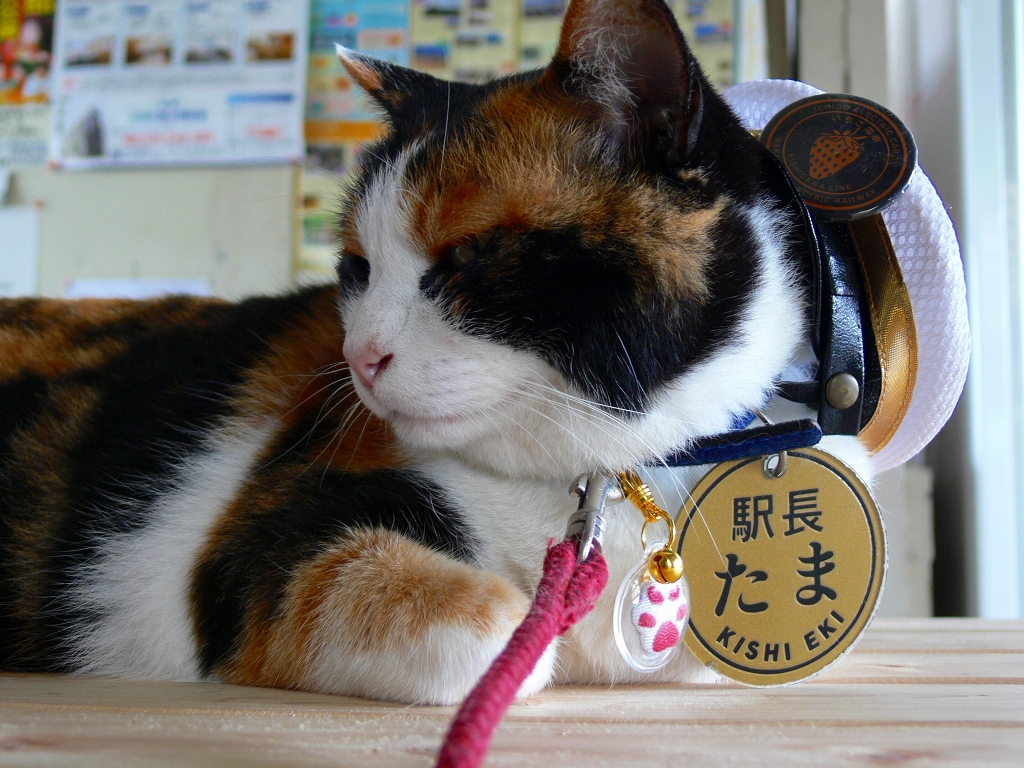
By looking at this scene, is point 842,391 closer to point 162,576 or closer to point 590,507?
point 590,507

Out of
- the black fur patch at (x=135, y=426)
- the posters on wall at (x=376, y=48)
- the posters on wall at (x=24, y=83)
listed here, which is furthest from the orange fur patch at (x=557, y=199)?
the posters on wall at (x=24, y=83)

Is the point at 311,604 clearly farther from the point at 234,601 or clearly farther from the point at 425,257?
the point at 425,257

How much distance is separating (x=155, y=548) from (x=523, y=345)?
1.36 ft

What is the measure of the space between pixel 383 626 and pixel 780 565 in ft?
0.95

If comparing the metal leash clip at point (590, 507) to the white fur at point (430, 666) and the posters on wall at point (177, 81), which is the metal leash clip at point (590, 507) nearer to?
the white fur at point (430, 666)

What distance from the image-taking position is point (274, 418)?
31.0 inches

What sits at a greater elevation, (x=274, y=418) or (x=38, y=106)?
(x=38, y=106)

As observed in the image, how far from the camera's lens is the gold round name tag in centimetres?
60

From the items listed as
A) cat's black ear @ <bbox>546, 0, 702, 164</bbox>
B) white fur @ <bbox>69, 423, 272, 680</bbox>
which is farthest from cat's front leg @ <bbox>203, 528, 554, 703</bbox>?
cat's black ear @ <bbox>546, 0, 702, 164</bbox>

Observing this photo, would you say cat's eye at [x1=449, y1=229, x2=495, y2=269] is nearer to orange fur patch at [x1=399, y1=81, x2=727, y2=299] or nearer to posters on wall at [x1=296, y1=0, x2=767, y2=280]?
orange fur patch at [x1=399, y1=81, x2=727, y2=299]

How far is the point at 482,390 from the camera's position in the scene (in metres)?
0.59

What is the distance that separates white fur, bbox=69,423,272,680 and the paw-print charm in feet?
1.20

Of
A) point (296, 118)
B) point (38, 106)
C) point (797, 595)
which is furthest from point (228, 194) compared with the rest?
point (797, 595)

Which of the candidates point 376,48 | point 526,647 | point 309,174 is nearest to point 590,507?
point 526,647
